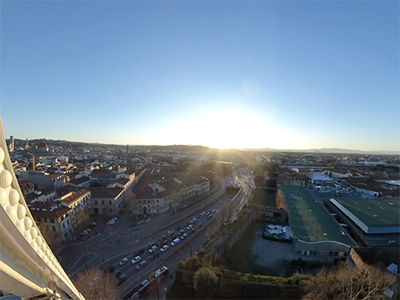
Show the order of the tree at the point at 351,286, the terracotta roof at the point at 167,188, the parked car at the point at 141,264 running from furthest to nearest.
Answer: the terracotta roof at the point at 167,188, the parked car at the point at 141,264, the tree at the point at 351,286

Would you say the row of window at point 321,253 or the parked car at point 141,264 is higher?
the row of window at point 321,253

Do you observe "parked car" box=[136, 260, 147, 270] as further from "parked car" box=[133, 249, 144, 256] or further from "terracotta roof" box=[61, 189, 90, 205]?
"terracotta roof" box=[61, 189, 90, 205]

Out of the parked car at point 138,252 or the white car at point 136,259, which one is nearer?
the white car at point 136,259

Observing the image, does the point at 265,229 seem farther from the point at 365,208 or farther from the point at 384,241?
the point at 365,208

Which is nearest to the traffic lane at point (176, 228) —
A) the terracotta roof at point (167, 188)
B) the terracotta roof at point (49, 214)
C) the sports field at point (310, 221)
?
the terracotta roof at point (167, 188)

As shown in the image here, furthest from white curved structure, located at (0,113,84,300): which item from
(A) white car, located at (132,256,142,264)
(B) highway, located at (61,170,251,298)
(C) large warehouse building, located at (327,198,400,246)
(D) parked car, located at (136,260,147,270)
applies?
(C) large warehouse building, located at (327,198,400,246)

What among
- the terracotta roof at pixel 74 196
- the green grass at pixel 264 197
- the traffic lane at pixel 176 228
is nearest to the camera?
the traffic lane at pixel 176 228

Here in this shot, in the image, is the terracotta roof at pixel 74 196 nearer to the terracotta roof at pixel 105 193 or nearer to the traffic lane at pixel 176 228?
the terracotta roof at pixel 105 193
